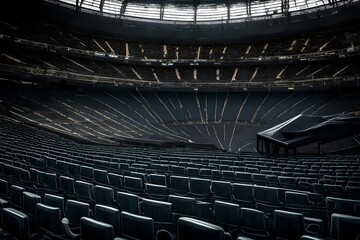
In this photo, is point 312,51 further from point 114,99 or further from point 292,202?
point 292,202

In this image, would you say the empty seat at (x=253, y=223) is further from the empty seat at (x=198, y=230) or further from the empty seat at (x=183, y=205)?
the empty seat at (x=198, y=230)

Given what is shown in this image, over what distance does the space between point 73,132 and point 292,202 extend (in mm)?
25787

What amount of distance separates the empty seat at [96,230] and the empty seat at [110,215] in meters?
0.61

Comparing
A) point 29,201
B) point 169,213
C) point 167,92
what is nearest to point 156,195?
point 169,213

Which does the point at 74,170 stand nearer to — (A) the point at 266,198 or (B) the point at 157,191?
(B) the point at 157,191

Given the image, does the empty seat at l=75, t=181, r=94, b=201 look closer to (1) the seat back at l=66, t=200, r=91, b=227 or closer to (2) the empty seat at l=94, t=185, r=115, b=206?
(2) the empty seat at l=94, t=185, r=115, b=206

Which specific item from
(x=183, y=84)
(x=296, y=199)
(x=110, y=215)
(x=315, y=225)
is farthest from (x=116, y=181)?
(x=183, y=84)

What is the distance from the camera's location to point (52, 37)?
3797cm

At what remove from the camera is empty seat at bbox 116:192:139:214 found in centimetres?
526

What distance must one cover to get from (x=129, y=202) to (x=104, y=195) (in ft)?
2.61

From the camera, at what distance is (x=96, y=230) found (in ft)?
11.6

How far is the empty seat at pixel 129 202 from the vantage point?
207 inches

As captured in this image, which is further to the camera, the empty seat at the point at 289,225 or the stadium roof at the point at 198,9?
the stadium roof at the point at 198,9

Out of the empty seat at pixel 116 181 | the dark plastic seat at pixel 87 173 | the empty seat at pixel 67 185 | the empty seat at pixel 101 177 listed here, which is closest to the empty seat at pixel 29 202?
the empty seat at pixel 67 185
